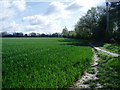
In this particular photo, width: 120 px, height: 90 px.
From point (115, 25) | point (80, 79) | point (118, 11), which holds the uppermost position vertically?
point (118, 11)

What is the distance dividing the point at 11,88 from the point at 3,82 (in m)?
0.76

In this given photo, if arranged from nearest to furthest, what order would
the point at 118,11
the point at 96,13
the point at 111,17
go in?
the point at 118,11 < the point at 111,17 < the point at 96,13

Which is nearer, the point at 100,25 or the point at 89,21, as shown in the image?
the point at 100,25

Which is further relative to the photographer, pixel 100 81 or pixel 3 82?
pixel 100 81

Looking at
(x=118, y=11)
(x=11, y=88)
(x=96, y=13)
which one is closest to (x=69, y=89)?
(x=11, y=88)

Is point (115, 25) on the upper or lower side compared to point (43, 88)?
upper

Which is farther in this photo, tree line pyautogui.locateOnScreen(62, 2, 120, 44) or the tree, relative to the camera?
the tree

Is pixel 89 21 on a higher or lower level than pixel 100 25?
higher

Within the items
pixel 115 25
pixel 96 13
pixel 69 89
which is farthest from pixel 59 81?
pixel 96 13

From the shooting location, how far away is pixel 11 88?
5.39 metres

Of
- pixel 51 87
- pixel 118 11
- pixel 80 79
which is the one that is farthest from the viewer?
pixel 118 11

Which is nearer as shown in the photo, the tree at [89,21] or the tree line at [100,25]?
the tree line at [100,25]

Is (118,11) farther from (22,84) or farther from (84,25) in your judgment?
(22,84)

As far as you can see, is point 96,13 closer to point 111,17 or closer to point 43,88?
point 111,17
